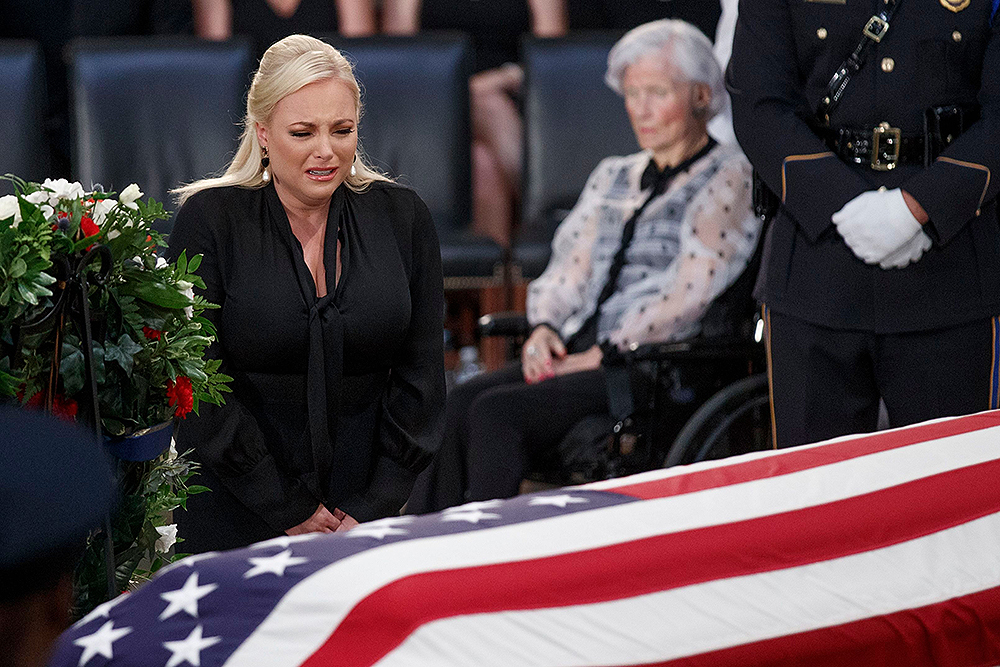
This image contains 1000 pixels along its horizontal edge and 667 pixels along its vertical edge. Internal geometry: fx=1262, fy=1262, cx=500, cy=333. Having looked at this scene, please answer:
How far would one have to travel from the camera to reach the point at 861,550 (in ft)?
4.32

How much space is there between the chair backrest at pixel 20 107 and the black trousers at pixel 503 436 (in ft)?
5.99

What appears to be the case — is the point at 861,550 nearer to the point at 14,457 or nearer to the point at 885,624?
the point at 885,624

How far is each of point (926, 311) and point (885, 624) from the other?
4.12 feet

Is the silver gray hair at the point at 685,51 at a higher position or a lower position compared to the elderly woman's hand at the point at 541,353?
higher

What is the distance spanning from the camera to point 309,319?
6.37 ft

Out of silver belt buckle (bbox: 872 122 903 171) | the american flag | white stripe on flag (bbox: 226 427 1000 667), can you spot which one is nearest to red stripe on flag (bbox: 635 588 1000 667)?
the american flag

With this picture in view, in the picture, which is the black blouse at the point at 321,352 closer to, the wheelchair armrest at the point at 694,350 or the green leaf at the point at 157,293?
the green leaf at the point at 157,293

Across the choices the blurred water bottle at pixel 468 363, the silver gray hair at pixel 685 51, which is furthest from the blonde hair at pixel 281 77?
the blurred water bottle at pixel 468 363

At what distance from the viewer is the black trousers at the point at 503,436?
A: 9.75ft

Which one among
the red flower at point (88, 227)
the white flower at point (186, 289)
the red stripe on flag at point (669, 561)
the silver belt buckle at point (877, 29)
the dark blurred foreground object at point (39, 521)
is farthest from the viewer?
the silver belt buckle at point (877, 29)

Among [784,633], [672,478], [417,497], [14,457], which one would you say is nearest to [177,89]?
[417,497]

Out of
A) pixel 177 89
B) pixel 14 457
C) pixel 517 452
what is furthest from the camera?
pixel 177 89

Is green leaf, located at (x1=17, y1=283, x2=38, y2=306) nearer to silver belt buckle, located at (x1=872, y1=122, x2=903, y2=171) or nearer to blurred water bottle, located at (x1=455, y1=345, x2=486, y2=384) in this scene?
silver belt buckle, located at (x1=872, y1=122, x2=903, y2=171)

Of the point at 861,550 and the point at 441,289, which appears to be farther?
the point at 441,289
